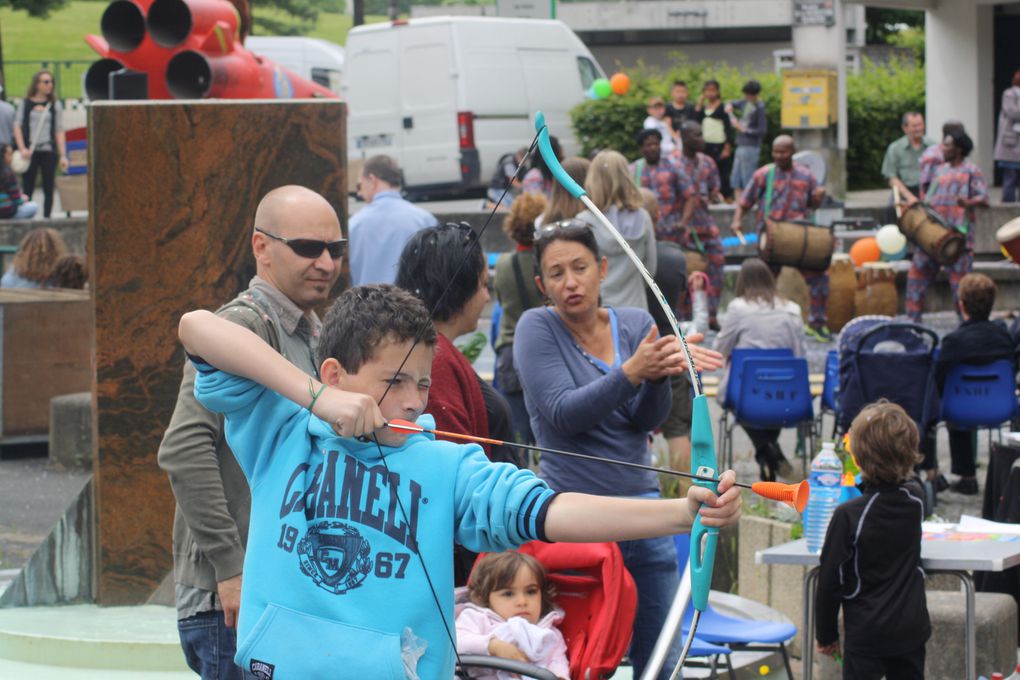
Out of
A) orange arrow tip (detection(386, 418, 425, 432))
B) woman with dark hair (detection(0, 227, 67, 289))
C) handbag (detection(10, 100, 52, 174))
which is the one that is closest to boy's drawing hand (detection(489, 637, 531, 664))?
orange arrow tip (detection(386, 418, 425, 432))

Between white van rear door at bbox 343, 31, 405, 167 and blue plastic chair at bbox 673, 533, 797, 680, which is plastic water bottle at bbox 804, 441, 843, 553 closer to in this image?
blue plastic chair at bbox 673, 533, 797, 680

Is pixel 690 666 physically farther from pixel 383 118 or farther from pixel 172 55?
pixel 383 118

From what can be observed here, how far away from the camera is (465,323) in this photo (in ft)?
13.4

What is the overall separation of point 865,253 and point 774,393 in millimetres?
7512

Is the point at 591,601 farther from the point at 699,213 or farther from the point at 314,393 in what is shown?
the point at 699,213

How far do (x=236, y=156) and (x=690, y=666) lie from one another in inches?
98.1

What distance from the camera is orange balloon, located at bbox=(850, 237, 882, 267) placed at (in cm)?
1552

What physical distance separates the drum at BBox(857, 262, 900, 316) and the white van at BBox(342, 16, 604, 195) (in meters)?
6.51

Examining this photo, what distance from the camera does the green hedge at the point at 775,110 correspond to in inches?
824

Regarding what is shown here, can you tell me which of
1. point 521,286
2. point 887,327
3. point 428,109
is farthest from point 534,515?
point 428,109

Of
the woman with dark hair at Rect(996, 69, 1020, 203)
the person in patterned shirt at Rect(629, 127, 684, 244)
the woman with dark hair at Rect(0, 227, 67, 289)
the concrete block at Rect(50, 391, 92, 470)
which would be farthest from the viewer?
the woman with dark hair at Rect(996, 69, 1020, 203)

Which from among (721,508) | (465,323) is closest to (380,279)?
(465,323)

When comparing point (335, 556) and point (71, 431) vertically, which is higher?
point (335, 556)

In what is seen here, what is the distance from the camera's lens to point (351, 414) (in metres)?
2.63
